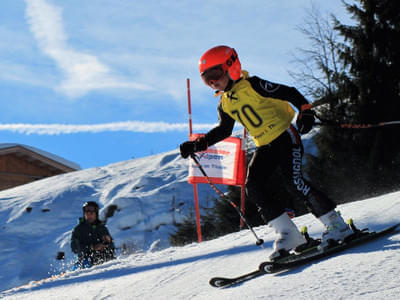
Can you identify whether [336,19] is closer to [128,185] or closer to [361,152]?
[361,152]

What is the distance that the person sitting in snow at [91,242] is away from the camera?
21.9 feet

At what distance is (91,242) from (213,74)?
418 centimetres

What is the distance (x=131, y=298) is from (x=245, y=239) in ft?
6.08

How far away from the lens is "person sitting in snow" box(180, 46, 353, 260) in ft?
11.3

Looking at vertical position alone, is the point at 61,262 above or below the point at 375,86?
below

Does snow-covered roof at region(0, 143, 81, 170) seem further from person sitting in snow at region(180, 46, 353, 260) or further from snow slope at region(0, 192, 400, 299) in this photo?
person sitting in snow at region(180, 46, 353, 260)

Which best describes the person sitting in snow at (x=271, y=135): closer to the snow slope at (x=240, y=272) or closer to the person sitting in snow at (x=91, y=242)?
the snow slope at (x=240, y=272)

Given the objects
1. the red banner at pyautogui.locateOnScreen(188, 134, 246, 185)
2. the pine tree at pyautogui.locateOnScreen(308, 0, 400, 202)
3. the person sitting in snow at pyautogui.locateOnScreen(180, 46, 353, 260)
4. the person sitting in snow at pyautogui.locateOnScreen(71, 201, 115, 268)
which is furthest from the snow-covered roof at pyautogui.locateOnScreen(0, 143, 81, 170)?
the person sitting in snow at pyautogui.locateOnScreen(180, 46, 353, 260)

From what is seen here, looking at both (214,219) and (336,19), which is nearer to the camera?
(214,219)

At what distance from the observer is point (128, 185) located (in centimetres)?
1959

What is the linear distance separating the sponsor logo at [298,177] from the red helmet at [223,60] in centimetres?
79

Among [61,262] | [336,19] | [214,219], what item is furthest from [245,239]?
[336,19]

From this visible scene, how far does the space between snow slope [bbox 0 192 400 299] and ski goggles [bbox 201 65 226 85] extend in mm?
1604

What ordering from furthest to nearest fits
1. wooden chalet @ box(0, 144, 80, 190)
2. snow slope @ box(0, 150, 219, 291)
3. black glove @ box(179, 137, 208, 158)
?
wooden chalet @ box(0, 144, 80, 190) < snow slope @ box(0, 150, 219, 291) < black glove @ box(179, 137, 208, 158)
